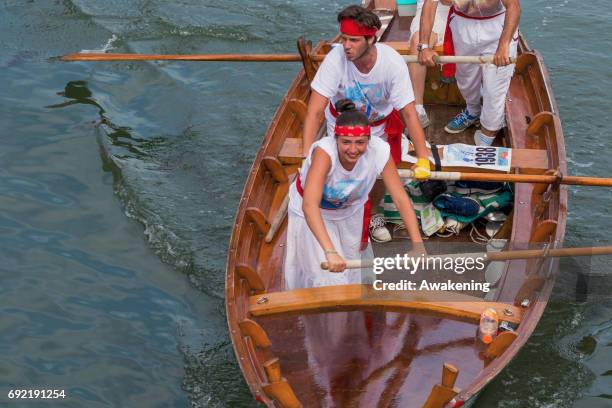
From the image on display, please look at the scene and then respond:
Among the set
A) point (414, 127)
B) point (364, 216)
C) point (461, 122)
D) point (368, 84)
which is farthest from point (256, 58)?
point (364, 216)

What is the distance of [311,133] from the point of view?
23.3 feet

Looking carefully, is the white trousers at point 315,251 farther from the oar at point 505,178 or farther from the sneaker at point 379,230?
the sneaker at point 379,230

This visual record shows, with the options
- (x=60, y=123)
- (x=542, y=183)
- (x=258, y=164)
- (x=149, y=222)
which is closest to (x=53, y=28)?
(x=60, y=123)

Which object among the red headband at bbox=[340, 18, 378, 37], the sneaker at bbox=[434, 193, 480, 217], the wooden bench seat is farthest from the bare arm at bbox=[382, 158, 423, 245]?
the sneaker at bbox=[434, 193, 480, 217]

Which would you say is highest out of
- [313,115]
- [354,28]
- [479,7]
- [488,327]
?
[354,28]

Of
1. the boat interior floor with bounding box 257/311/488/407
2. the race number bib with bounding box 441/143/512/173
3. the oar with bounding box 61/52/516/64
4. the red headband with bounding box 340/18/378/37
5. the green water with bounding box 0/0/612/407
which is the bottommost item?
the green water with bounding box 0/0/612/407

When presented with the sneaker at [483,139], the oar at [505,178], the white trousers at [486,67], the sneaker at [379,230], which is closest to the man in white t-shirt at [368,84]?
the oar at [505,178]

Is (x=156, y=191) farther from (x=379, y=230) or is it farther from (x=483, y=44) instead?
(x=483, y=44)

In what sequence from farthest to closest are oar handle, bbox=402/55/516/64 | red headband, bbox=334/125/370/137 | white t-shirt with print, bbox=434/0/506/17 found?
1. white t-shirt with print, bbox=434/0/506/17
2. oar handle, bbox=402/55/516/64
3. red headband, bbox=334/125/370/137

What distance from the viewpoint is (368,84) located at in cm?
697

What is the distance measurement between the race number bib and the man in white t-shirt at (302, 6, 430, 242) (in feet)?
3.50

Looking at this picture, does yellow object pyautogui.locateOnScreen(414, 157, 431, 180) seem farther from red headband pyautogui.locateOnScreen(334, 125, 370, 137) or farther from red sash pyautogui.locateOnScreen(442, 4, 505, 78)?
red sash pyautogui.locateOnScreen(442, 4, 505, 78)

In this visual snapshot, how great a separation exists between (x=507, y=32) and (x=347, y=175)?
301cm

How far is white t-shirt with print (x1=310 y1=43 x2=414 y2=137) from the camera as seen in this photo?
6844 millimetres
